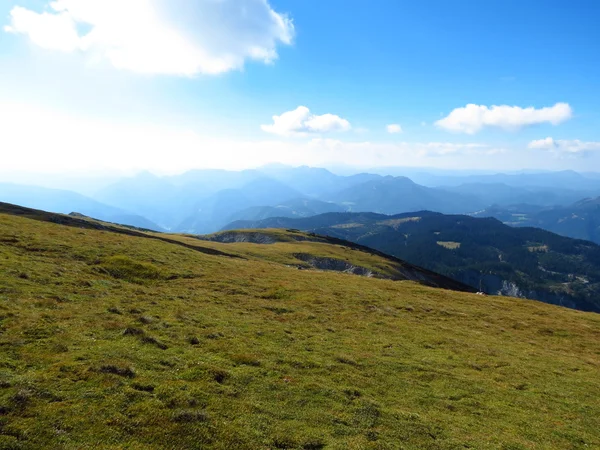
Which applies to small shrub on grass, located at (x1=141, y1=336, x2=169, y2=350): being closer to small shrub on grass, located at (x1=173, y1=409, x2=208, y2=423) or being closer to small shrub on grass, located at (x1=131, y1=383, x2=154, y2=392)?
small shrub on grass, located at (x1=131, y1=383, x2=154, y2=392)

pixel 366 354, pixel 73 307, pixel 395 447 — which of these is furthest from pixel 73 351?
pixel 366 354

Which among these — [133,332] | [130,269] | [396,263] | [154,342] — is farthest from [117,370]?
[396,263]

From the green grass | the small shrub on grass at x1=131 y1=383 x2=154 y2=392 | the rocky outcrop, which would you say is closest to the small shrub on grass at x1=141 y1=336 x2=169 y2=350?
the green grass

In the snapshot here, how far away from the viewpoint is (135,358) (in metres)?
16.0

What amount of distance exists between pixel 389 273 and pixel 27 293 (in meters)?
90.4

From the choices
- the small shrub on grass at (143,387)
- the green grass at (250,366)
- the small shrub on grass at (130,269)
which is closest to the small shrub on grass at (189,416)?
the green grass at (250,366)

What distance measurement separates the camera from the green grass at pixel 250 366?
11602 mm

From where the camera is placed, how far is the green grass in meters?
11.6

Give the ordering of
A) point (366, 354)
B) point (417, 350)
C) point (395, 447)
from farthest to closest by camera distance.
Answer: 1. point (417, 350)
2. point (366, 354)
3. point (395, 447)

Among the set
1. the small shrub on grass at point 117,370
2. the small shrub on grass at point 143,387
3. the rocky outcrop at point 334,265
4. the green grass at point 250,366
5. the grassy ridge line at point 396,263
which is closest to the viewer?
the green grass at point 250,366

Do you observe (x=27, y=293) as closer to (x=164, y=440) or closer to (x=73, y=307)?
(x=73, y=307)

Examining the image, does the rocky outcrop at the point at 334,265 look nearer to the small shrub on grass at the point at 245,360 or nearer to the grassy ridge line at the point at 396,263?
the grassy ridge line at the point at 396,263

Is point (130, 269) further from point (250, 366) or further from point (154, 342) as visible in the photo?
point (250, 366)

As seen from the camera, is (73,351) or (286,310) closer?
(73,351)
